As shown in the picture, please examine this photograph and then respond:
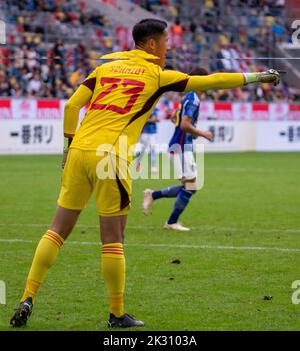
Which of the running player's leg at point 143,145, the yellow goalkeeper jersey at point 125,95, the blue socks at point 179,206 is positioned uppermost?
the yellow goalkeeper jersey at point 125,95

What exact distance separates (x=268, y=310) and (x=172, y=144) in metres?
5.96

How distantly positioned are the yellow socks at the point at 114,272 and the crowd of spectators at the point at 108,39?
59.8ft

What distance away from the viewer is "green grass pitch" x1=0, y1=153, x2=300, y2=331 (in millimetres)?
6982

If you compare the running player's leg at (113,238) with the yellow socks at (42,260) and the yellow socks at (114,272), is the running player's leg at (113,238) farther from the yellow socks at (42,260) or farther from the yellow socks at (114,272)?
the yellow socks at (42,260)

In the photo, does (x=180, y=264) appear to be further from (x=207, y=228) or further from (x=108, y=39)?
(x=108, y=39)

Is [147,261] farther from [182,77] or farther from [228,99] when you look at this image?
[228,99]

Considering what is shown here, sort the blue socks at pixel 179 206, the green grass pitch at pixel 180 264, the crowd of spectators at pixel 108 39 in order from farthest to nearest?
1. the crowd of spectators at pixel 108 39
2. the blue socks at pixel 179 206
3. the green grass pitch at pixel 180 264

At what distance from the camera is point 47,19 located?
32.0 m

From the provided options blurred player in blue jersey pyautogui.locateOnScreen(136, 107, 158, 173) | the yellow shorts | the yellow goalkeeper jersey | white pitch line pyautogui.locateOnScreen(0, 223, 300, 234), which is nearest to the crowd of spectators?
blurred player in blue jersey pyautogui.locateOnScreen(136, 107, 158, 173)

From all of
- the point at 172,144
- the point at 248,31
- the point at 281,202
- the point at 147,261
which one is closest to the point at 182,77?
the point at 147,261

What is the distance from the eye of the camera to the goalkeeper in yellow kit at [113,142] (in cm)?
666

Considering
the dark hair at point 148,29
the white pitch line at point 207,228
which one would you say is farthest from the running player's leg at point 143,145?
the dark hair at point 148,29

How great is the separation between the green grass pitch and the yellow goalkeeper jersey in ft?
4.54

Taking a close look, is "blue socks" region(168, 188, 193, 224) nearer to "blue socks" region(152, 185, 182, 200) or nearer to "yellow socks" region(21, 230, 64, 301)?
"blue socks" region(152, 185, 182, 200)
